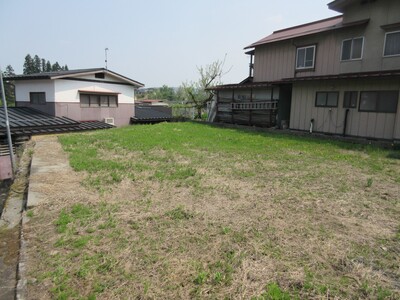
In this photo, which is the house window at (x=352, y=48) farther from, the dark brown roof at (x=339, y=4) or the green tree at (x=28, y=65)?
the green tree at (x=28, y=65)

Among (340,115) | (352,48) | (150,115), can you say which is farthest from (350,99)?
(150,115)

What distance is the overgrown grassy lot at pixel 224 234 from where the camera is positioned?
7.63 ft

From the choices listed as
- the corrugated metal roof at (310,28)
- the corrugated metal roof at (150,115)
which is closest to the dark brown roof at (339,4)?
the corrugated metal roof at (310,28)

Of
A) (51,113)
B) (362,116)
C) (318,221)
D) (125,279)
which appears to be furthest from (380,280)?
(51,113)

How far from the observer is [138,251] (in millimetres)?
2822

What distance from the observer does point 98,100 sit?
17688 mm

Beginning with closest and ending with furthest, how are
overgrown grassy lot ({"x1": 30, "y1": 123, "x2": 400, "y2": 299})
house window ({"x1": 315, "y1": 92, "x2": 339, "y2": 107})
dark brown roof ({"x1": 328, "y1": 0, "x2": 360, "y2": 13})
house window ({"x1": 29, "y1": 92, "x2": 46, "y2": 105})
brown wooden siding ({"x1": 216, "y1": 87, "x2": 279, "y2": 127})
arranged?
1. overgrown grassy lot ({"x1": 30, "y1": 123, "x2": 400, "y2": 299})
2. house window ({"x1": 315, "y1": 92, "x2": 339, "y2": 107})
3. dark brown roof ({"x1": 328, "y1": 0, "x2": 360, "y2": 13})
4. brown wooden siding ({"x1": 216, "y1": 87, "x2": 279, "y2": 127})
5. house window ({"x1": 29, "y1": 92, "x2": 46, "y2": 105})

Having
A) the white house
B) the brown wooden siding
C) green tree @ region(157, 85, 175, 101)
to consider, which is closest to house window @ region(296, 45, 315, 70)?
the brown wooden siding

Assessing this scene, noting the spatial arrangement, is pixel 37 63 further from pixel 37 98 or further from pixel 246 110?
pixel 246 110

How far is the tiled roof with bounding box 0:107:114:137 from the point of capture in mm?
12391

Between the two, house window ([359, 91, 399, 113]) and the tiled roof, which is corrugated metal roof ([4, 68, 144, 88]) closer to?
the tiled roof

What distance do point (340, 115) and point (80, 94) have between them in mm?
14353

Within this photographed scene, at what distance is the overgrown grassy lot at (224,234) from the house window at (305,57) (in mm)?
8732

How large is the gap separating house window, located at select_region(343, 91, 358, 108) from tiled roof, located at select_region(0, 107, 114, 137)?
41.9 ft
